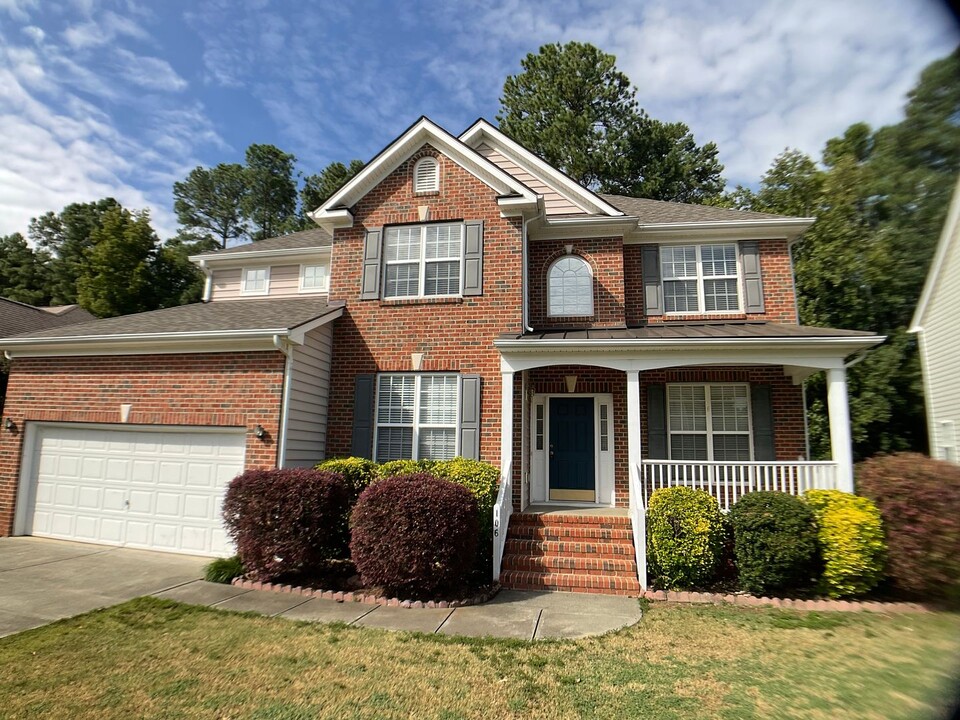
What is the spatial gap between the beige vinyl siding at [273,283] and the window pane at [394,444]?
4.71 meters

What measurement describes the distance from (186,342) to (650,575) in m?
9.00

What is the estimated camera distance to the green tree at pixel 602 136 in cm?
2903

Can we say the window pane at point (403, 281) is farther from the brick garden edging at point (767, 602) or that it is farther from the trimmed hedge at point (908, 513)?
A: the trimmed hedge at point (908, 513)

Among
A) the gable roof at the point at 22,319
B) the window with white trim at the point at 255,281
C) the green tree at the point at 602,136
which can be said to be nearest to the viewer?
the window with white trim at the point at 255,281

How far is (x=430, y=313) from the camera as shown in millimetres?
11305

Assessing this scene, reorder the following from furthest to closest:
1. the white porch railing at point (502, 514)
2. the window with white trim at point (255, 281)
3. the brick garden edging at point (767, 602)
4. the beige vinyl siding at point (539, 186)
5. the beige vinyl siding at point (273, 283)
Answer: the window with white trim at point (255, 281)
the beige vinyl siding at point (273, 283)
the beige vinyl siding at point (539, 186)
the white porch railing at point (502, 514)
the brick garden edging at point (767, 602)

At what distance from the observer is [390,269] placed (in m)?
11.8

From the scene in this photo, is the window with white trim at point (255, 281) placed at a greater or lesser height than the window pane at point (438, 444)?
greater

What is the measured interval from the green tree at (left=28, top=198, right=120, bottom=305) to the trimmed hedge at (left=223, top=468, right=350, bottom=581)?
3718 cm

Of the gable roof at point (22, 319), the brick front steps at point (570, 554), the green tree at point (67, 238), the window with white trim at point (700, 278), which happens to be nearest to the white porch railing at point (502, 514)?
the brick front steps at point (570, 554)

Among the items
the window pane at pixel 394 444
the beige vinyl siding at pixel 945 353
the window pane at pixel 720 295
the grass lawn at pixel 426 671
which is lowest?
the grass lawn at pixel 426 671

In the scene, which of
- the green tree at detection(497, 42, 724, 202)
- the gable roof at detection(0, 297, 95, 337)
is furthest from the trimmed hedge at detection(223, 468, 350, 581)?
the green tree at detection(497, 42, 724, 202)

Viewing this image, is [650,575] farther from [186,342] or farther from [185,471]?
[186,342]

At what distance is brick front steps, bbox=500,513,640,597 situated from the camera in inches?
321
